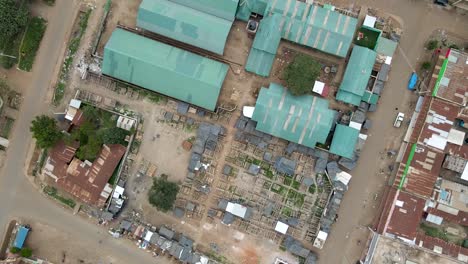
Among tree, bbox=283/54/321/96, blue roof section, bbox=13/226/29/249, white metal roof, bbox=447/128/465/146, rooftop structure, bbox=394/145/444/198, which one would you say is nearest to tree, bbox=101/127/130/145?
blue roof section, bbox=13/226/29/249

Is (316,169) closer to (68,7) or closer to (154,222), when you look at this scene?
(154,222)

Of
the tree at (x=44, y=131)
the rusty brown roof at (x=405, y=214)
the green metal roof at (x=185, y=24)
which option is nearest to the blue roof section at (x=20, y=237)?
the tree at (x=44, y=131)

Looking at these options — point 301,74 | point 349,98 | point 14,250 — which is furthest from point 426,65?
point 14,250

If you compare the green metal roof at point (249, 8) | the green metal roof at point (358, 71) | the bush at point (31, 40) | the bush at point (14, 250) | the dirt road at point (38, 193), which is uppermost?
the green metal roof at point (249, 8)

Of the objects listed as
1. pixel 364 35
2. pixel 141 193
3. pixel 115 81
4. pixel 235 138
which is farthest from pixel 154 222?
pixel 364 35

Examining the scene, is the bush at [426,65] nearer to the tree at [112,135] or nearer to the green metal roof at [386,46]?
the green metal roof at [386,46]

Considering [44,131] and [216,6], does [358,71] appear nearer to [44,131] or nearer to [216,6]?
[216,6]

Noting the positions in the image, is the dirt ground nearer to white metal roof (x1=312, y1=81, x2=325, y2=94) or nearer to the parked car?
the parked car
